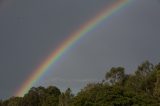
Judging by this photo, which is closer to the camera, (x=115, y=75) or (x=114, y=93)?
(x=114, y=93)

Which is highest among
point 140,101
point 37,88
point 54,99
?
point 37,88

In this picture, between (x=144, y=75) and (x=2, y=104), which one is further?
(x=2, y=104)

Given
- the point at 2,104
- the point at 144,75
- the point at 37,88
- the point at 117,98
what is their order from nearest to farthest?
the point at 117,98 < the point at 144,75 < the point at 37,88 < the point at 2,104

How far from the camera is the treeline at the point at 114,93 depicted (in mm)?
47938

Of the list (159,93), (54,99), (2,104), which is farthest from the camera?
(2,104)

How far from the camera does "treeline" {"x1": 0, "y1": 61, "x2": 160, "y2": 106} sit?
4794cm

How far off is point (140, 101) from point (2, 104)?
3890 inches

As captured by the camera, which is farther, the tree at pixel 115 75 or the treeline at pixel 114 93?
the tree at pixel 115 75

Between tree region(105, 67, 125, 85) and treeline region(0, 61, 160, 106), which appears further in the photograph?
tree region(105, 67, 125, 85)

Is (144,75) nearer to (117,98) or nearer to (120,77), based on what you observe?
(120,77)

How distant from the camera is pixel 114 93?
48312 mm

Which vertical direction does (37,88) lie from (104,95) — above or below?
above

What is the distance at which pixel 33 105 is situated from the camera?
10894 centimetres

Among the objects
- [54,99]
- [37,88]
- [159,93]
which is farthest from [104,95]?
[37,88]
